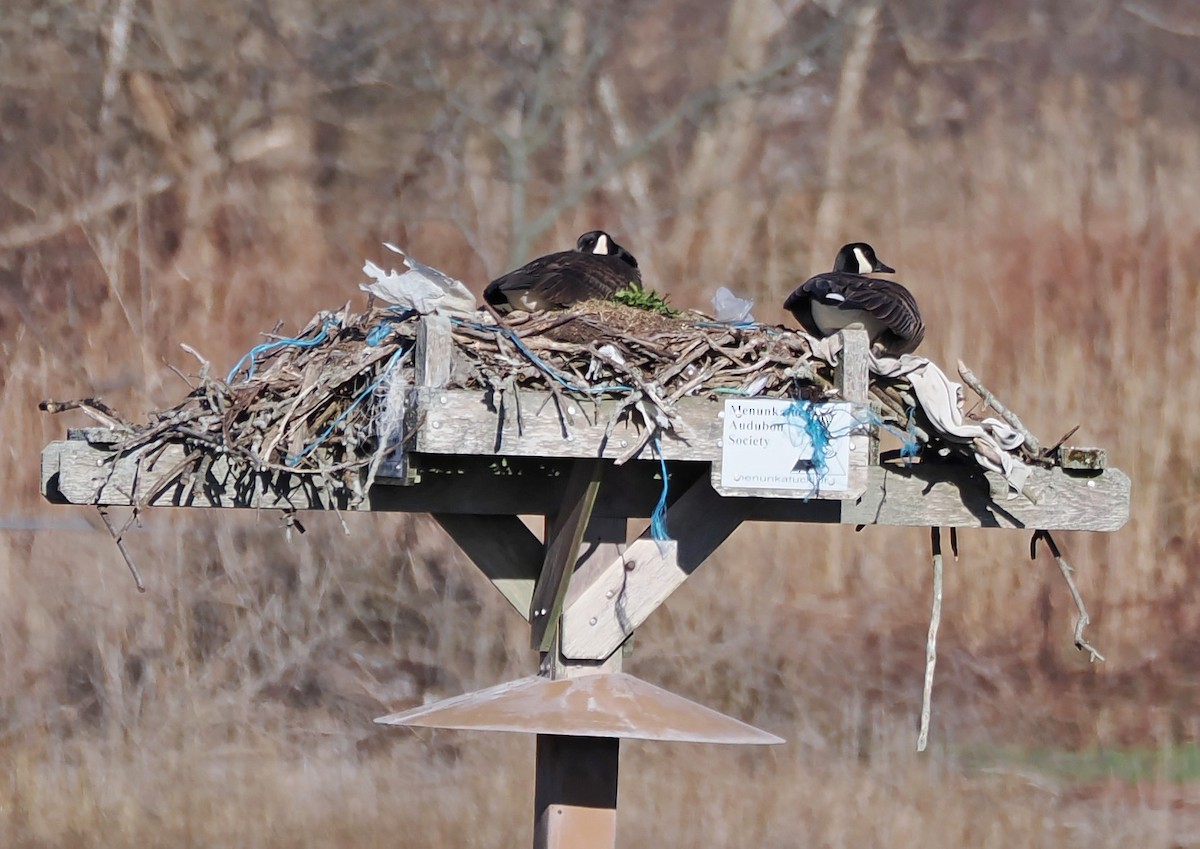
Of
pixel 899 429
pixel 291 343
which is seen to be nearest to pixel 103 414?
pixel 291 343

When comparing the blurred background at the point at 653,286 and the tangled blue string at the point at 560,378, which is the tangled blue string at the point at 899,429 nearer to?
the tangled blue string at the point at 560,378

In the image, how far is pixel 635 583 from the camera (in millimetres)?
4035

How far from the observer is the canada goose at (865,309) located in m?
4.44

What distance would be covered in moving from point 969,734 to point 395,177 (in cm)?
372

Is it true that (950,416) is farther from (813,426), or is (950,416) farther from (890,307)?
(890,307)

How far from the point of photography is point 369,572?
841cm

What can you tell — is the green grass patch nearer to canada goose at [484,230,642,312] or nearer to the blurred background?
the blurred background

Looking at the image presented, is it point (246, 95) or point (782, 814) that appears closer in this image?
point (782, 814)

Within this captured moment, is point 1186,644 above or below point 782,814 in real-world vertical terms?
above

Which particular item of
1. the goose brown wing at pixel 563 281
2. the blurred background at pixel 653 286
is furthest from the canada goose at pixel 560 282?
the blurred background at pixel 653 286

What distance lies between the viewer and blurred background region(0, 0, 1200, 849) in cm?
823

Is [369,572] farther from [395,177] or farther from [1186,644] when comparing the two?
[1186,644]

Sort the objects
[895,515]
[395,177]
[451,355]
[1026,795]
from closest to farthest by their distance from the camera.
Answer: [451,355], [895,515], [1026,795], [395,177]

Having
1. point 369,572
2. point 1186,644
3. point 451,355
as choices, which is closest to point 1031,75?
point 1186,644
